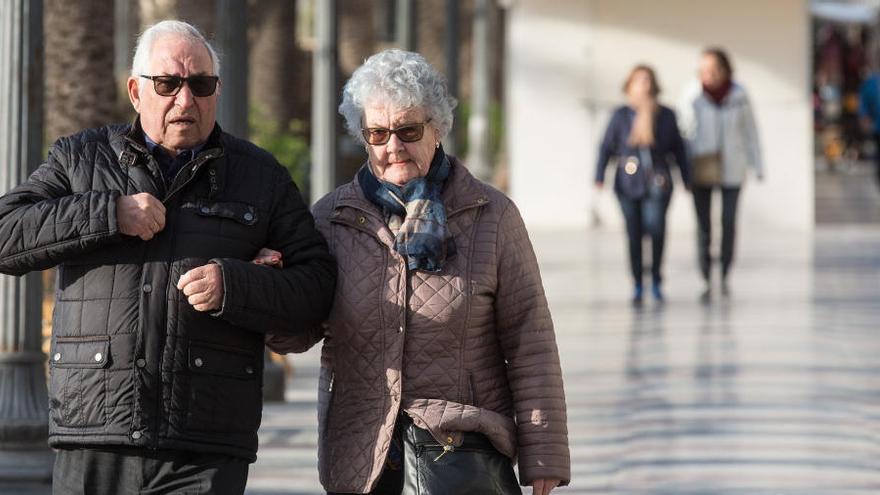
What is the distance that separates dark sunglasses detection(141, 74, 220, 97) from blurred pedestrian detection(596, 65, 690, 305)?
967cm

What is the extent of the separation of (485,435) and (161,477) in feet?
2.38

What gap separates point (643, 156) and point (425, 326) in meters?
9.62

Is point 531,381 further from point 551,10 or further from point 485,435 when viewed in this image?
point 551,10

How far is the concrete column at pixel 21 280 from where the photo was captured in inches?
277

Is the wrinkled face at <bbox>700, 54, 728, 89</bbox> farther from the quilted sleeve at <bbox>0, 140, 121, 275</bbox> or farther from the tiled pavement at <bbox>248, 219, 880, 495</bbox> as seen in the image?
the quilted sleeve at <bbox>0, 140, 121, 275</bbox>

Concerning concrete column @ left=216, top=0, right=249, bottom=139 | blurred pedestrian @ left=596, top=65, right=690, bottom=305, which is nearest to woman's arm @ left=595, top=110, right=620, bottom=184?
blurred pedestrian @ left=596, top=65, right=690, bottom=305

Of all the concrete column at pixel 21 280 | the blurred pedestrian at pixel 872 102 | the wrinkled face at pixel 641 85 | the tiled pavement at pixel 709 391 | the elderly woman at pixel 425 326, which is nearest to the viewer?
the elderly woman at pixel 425 326

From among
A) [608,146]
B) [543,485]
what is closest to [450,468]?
[543,485]

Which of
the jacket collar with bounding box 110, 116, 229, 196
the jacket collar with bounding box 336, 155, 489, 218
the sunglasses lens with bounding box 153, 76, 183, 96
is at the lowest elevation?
the jacket collar with bounding box 336, 155, 489, 218

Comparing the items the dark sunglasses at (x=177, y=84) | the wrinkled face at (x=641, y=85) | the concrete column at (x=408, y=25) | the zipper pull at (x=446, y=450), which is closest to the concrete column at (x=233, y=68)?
the wrinkled face at (x=641, y=85)

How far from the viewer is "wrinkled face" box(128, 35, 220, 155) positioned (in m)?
4.16

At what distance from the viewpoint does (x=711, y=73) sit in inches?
550

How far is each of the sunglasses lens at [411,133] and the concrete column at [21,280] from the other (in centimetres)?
307

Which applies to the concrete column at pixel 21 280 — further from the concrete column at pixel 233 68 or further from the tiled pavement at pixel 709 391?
the concrete column at pixel 233 68
